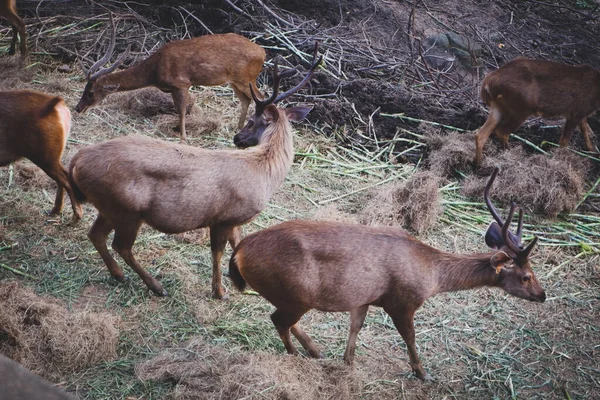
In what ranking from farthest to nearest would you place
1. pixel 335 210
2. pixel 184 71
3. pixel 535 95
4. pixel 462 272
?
pixel 184 71 → pixel 535 95 → pixel 335 210 → pixel 462 272

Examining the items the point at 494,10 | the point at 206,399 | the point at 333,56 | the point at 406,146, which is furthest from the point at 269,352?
the point at 494,10

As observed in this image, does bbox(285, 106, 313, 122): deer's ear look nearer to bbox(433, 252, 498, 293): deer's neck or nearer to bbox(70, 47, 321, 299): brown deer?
bbox(70, 47, 321, 299): brown deer

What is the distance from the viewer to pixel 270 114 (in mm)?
6250

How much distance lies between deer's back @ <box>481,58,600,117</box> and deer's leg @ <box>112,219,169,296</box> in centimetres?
499

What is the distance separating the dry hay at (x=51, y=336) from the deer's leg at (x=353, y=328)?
1.78 m

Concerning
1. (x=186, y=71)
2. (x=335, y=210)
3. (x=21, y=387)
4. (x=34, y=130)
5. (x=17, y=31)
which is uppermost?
(x=21, y=387)

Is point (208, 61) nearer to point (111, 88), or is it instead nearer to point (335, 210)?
point (111, 88)

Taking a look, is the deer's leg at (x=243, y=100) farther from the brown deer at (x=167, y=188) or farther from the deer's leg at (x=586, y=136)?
the deer's leg at (x=586, y=136)

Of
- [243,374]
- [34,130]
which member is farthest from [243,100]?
[243,374]

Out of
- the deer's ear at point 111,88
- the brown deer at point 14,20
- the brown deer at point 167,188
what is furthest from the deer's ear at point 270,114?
the brown deer at point 14,20

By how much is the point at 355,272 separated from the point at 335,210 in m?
2.43

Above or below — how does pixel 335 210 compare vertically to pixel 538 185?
below

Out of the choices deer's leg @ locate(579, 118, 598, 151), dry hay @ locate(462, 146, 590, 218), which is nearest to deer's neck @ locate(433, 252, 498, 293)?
Result: dry hay @ locate(462, 146, 590, 218)

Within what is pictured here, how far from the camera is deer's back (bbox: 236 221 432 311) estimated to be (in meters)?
4.62
